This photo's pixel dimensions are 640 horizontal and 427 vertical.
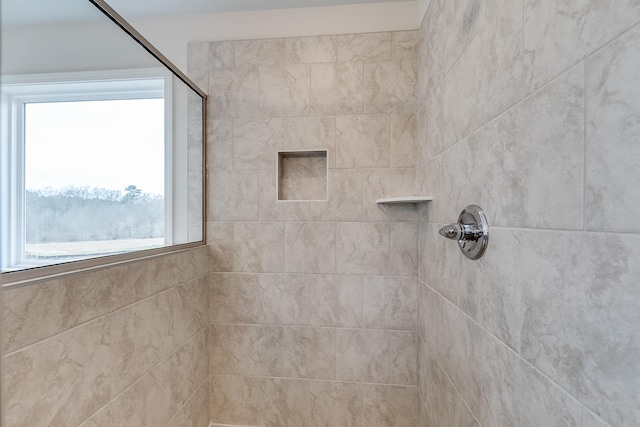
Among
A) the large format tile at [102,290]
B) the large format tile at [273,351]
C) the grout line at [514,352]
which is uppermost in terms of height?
the large format tile at [102,290]

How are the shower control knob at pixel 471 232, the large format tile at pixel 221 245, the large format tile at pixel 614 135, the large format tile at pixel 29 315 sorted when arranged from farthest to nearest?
the large format tile at pixel 221 245 → the shower control knob at pixel 471 232 → the large format tile at pixel 29 315 → the large format tile at pixel 614 135

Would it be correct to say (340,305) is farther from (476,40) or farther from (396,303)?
(476,40)

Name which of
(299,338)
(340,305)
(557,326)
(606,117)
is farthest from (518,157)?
(299,338)

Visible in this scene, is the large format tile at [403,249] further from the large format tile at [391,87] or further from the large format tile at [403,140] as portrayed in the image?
the large format tile at [391,87]

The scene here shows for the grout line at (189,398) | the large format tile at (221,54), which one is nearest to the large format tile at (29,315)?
the grout line at (189,398)

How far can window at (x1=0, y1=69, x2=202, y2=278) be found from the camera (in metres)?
0.73

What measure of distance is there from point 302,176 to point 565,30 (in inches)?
49.4

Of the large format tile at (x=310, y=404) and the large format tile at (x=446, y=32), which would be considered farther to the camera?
the large format tile at (x=310, y=404)

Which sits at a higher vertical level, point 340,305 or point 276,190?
point 276,190

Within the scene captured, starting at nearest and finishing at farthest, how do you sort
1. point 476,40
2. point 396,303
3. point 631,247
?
point 631,247 → point 476,40 → point 396,303

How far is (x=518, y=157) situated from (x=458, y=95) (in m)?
0.42

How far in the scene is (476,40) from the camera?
2.70 ft

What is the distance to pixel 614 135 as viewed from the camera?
1.37 feet

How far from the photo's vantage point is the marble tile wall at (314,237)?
152cm
